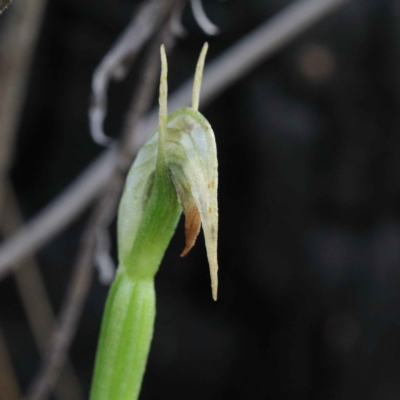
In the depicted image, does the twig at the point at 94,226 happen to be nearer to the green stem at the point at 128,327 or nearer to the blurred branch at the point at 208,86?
the blurred branch at the point at 208,86

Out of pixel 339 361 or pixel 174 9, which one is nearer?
pixel 174 9

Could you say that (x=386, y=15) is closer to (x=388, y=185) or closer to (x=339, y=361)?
(x=388, y=185)

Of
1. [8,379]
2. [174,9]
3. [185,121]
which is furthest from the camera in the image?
[8,379]

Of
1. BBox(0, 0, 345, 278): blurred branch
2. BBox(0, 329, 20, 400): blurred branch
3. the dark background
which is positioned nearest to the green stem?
BBox(0, 0, 345, 278): blurred branch

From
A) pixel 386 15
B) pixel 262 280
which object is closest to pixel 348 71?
pixel 386 15

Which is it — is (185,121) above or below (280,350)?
above

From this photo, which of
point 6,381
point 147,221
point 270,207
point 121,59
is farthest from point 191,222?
point 270,207

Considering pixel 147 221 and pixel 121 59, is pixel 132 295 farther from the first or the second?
pixel 121 59

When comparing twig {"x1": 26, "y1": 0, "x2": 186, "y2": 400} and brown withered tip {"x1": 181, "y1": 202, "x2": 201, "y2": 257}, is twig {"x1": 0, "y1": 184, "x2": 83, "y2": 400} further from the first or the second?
brown withered tip {"x1": 181, "y1": 202, "x2": 201, "y2": 257}

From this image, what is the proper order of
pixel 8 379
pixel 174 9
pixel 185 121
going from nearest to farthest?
pixel 185 121 → pixel 174 9 → pixel 8 379
